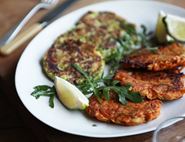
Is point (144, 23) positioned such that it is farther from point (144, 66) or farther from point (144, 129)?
point (144, 129)

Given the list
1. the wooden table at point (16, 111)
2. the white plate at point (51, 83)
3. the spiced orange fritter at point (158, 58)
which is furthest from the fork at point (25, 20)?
the spiced orange fritter at point (158, 58)

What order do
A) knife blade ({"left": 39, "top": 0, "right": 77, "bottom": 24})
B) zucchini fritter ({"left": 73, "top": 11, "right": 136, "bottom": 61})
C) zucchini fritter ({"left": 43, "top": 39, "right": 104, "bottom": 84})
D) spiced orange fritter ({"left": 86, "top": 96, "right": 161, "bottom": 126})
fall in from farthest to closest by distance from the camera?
knife blade ({"left": 39, "top": 0, "right": 77, "bottom": 24}), zucchini fritter ({"left": 73, "top": 11, "right": 136, "bottom": 61}), zucchini fritter ({"left": 43, "top": 39, "right": 104, "bottom": 84}), spiced orange fritter ({"left": 86, "top": 96, "right": 161, "bottom": 126})

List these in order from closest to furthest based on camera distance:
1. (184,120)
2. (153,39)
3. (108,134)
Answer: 1. (108,134)
2. (184,120)
3. (153,39)

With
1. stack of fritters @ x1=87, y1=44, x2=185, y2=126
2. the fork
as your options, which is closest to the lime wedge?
stack of fritters @ x1=87, y1=44, x2=185, y2=126

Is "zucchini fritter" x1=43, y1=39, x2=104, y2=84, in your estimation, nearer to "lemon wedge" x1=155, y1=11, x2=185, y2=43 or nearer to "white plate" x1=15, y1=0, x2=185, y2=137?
"white plate" x1=15, y1=0, x2=185, y2=137

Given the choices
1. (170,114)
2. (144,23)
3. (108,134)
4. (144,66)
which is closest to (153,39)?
(144,23)

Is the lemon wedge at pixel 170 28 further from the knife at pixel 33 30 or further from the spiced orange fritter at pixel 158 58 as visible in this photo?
the knife at pixel 33 30
